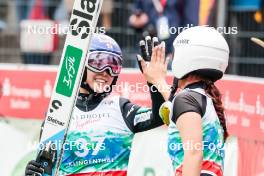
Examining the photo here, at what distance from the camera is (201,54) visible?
16.5ft

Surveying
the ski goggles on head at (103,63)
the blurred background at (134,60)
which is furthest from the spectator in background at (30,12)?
the ski goggles on head at (103,63)

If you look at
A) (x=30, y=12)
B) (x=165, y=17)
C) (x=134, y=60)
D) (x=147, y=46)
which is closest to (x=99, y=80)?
(x=147, y=46)

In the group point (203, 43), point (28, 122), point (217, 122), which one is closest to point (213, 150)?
point (217, 122)

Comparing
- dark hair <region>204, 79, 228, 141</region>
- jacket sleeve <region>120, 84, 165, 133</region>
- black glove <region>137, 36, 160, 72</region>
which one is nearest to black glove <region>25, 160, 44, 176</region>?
jacket sleeve <region>120, 84, 165, 133</region>

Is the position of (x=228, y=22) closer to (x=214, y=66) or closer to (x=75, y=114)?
(x=75, y=114)

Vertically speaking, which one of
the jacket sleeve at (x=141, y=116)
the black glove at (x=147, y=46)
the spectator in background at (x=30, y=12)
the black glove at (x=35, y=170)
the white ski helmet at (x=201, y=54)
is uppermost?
the white ski helmet at (x=201, y=54)

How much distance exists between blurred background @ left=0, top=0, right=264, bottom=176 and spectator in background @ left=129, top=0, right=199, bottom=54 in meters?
0.01

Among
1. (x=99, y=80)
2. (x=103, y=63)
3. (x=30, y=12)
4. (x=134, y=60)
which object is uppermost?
(x=103, y=63)

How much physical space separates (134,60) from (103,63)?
5429 mm

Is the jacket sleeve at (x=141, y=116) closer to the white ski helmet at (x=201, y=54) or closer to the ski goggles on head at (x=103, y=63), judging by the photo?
the ski goggles on head at (x=103, y=63)

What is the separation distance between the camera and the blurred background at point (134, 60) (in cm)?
769

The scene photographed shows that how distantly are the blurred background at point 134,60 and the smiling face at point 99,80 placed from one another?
1497mm
